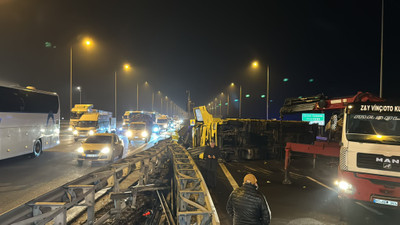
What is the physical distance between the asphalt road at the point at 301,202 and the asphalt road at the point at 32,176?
5.71 metres

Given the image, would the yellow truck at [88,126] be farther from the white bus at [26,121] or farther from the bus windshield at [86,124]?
the white bus at [26,121]

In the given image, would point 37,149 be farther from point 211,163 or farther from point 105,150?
point 211,163

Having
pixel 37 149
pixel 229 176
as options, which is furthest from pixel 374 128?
pixel 37 149

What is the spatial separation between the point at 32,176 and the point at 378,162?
12228 millimetres

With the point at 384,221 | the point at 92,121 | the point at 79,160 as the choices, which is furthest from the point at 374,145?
the point at 92,121

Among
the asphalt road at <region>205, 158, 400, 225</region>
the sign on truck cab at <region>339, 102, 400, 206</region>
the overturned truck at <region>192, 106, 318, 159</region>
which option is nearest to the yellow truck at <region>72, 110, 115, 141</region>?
the overturned truck at <region>192, 106, 318, 159</region>

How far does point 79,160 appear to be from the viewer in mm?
12633

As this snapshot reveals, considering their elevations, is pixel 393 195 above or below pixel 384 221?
above

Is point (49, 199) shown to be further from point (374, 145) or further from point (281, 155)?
point (281, 155)

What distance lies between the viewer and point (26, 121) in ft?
47.4

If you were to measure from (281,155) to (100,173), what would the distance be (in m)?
12.8

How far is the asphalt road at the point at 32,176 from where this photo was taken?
7.72 m

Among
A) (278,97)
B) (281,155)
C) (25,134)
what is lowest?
(281,155)

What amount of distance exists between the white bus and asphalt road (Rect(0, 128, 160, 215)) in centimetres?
89
